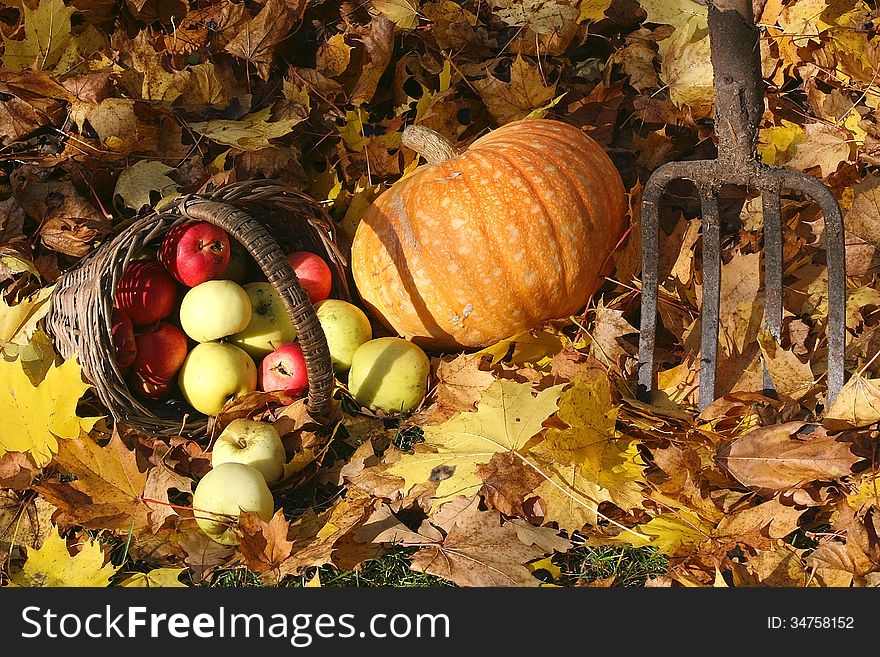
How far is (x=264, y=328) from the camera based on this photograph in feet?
8.96

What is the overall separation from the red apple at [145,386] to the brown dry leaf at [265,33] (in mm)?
1197

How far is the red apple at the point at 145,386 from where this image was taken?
2.57 metres

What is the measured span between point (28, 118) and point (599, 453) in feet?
6.82

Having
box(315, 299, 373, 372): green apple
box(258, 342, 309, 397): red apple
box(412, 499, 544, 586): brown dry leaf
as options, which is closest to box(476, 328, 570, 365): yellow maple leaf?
box(315, 299, 373, 372): green apple

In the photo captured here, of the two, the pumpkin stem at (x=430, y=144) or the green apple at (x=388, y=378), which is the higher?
the pumpkin stem at (x=430, y=144)

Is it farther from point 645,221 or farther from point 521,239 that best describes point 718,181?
point 521,239

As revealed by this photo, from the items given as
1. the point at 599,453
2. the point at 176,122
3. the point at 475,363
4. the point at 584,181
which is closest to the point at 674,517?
the point at 599,453

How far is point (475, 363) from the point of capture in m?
2.58

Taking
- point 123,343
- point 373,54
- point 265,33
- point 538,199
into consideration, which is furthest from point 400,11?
point 123,343

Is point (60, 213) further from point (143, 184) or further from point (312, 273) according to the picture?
point (312, 273)

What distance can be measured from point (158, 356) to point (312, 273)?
539mm

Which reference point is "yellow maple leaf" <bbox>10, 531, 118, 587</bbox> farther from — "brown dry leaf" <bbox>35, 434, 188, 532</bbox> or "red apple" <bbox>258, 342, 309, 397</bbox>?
"red apple" <bbox>258, 342, 309, 397</bbox>

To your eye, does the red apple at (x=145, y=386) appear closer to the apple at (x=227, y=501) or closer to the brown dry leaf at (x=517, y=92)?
the apple at (x=227, y=501)

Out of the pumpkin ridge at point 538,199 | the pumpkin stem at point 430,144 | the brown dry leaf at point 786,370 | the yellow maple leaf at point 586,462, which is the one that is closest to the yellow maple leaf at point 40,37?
the pumpkin stem at point 430,144
